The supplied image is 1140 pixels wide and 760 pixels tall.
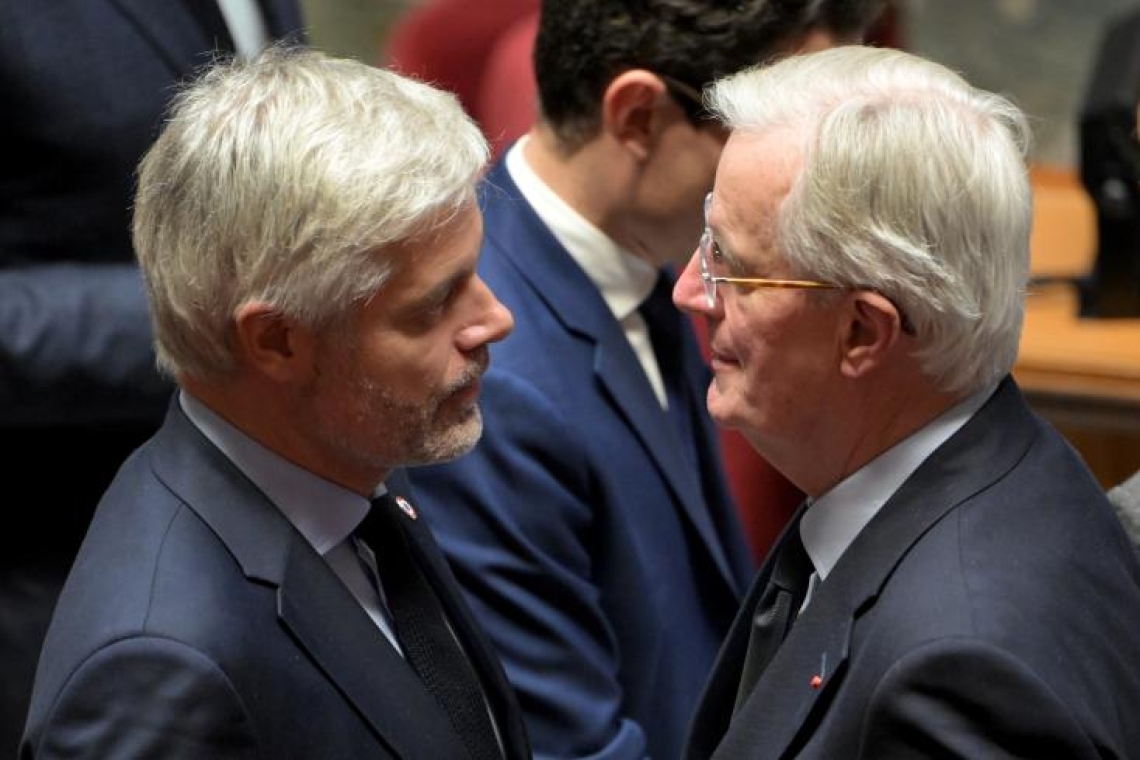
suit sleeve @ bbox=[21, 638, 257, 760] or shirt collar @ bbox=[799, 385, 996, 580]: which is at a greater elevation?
suit sleeve @ bbox=[21, 638, 257, 760]

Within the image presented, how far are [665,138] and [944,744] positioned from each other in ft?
3.26

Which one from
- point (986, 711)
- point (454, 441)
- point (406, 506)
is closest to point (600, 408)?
point (406, 506)

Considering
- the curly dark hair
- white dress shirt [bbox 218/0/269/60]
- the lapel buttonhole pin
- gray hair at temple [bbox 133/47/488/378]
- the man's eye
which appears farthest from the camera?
white dress shirt [bbox 218/0/269/60]

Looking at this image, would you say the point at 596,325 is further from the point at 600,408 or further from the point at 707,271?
the point at 707,271

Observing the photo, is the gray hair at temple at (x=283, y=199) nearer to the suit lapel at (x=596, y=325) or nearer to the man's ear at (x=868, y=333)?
the man's ear at (x=868, y=333)

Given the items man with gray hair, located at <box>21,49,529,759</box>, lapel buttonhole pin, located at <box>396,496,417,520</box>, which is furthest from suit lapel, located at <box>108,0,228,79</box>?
lapel buttonhole pin, located at <box>396,496,417,520</box>

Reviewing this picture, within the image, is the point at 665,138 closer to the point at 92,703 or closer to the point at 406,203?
the point at 406,203

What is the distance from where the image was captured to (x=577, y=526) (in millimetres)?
2297

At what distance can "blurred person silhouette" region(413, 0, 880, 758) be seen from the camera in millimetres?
2236

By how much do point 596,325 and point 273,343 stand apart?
68 cm

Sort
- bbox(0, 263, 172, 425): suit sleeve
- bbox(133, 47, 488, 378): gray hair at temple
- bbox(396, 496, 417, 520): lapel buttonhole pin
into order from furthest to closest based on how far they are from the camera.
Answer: bbox(0, 263, 172, 425): suit sleeve < bbox(396, 496, 417, 520): lapel buttonhole pin < bbox(133, 47, 488, 378): gray hair at temple

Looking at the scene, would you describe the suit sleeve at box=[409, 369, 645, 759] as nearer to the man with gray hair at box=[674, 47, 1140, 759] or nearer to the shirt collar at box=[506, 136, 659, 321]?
the shirt collar at box=[506, 136, 659, 321]

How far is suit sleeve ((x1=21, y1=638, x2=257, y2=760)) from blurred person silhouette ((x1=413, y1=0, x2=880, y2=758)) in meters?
0.64

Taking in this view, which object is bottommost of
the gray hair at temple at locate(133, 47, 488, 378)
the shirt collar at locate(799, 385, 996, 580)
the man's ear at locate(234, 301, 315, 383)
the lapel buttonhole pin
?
the lapel buttonhole pin
